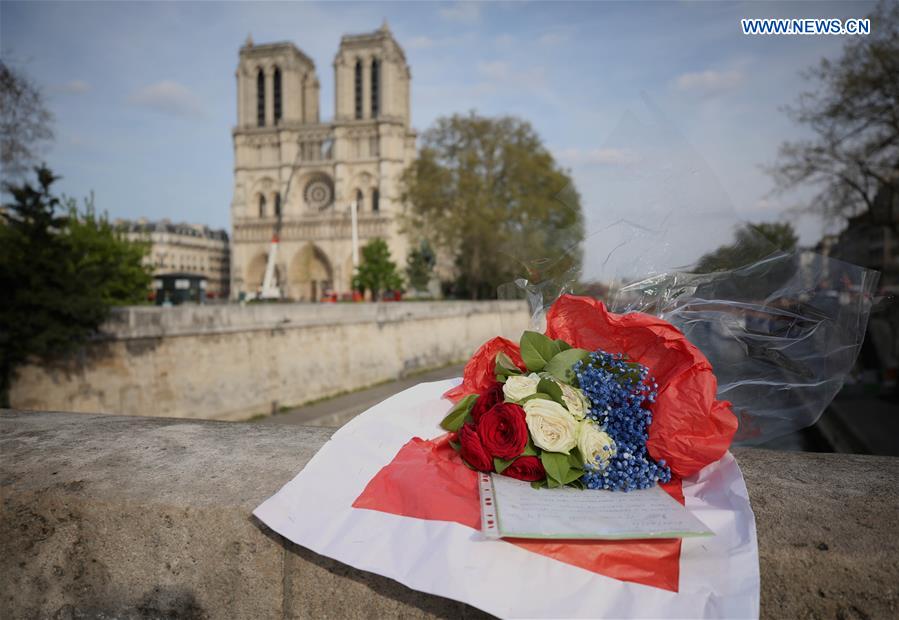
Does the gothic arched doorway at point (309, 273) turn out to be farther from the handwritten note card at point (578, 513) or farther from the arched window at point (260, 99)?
the handwritten note card at point (578, 513)

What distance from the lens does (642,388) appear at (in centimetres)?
144

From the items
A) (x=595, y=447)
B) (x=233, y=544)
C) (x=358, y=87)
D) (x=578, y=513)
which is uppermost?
(x=358, y=87)

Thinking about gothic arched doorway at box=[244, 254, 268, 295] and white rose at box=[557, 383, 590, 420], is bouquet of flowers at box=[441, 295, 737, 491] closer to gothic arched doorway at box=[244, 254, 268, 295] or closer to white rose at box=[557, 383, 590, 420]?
white rose at box=[557, 383, 590, 420]

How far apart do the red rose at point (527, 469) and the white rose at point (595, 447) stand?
4.3 inches

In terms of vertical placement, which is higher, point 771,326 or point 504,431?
point 771,326

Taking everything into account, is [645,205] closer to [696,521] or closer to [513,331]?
[513,331]

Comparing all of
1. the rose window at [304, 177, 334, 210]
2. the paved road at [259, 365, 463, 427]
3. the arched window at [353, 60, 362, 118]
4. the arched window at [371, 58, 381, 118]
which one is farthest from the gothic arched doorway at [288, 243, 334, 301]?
the paved road at [259, 365, 463, 427]

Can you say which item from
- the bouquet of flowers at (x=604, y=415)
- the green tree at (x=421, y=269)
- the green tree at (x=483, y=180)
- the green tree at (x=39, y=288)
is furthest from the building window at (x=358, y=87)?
the bouquet of flowers at (x=604, y=415)

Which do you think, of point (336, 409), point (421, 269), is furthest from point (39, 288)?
point (421, 269)

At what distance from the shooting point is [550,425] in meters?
1.37

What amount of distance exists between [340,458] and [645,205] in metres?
1.36

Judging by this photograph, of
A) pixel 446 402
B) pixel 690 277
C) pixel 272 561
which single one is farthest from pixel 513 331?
pixel 272 561

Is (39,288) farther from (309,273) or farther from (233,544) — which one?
(309,273)

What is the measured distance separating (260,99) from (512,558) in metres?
65.7
